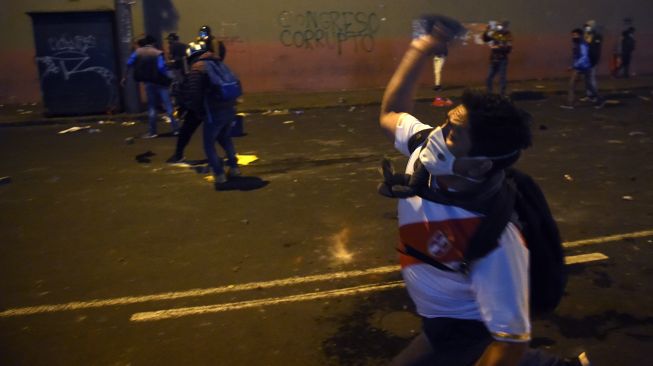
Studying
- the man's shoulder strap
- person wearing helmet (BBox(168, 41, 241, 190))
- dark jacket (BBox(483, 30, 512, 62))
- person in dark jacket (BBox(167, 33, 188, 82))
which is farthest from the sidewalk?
the man's shoulder strap

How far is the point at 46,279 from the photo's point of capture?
495 cm

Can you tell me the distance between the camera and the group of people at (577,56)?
12.5 meters

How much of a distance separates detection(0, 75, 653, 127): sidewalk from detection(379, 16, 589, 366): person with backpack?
38.4ft

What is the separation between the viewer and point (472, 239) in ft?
6.36

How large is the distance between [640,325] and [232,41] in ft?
43.0

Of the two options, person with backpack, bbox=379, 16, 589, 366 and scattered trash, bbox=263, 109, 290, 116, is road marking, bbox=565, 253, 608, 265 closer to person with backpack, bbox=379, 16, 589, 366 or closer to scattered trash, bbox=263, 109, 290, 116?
person with backpack, bbox=379, 16, 589, 366

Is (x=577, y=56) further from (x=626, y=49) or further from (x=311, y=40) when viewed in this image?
(x=311, y=40)

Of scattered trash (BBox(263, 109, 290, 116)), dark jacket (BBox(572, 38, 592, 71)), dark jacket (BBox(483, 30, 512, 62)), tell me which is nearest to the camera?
dark jacket (BBox(572, 38, 592, 71))

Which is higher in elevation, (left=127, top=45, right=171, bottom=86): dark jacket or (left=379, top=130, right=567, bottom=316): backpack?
(left=127, top=45, right=171, bottom=86): dark jacket

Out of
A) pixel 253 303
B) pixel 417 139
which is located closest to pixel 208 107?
pixel 253 303

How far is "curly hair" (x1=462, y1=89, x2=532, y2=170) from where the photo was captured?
76.1 inches

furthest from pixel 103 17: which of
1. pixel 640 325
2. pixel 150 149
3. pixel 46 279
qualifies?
pixel 640 325

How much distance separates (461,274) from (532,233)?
27cm

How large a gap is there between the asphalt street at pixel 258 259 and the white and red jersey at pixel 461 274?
5.28 feet
